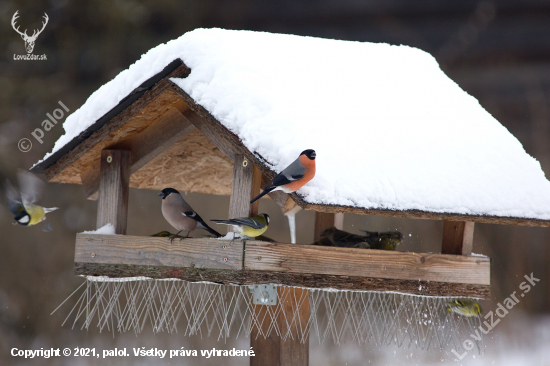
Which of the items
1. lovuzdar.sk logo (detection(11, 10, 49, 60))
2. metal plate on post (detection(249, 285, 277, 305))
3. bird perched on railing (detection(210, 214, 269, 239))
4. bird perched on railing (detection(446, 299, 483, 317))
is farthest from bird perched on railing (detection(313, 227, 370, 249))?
lovuzdar.sk logo (detection(11, 10, 49, 60))

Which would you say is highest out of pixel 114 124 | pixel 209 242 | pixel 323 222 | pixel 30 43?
pixel 30 43

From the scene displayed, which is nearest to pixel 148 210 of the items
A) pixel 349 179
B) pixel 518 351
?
pixel 518 351

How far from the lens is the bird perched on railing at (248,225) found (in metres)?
3.24

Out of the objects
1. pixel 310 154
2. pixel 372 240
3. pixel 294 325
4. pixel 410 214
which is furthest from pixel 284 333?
pixel 310 154

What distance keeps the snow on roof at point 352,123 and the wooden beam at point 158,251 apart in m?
0.64

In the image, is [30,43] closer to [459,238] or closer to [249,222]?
[249,222]

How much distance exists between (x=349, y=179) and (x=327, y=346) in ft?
19.7

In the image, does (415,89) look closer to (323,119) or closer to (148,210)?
(323,119)

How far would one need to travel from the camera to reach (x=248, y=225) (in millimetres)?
3256

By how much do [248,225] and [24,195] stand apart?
1683 mm

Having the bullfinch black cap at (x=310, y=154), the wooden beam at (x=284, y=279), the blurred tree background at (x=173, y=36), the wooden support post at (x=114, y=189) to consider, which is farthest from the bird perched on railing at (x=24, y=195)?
the blurred tree background at (x=173, y=36)

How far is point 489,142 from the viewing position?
393cm

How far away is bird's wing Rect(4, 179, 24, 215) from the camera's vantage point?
150 inches

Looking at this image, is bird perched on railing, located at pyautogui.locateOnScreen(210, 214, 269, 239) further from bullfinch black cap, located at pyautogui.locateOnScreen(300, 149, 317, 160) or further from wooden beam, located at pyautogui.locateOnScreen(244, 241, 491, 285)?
A: bullfinch black cap, located at pyautogui.locateOnScreen(300, 149, 317, 160)
